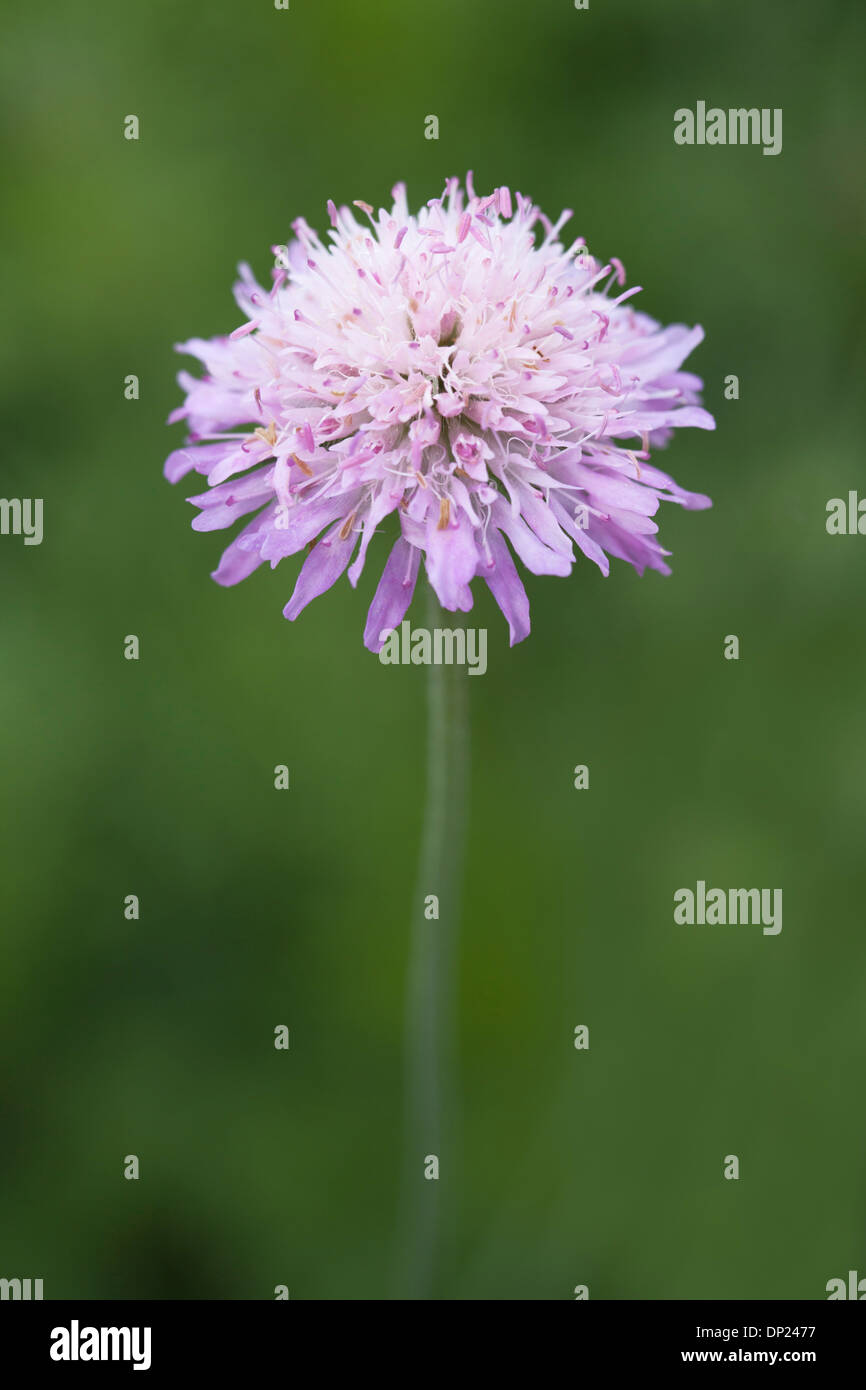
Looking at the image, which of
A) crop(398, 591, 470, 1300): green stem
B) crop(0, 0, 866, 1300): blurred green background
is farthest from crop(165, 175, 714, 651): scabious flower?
crop(0, 0, 866, 1300): blurred green background

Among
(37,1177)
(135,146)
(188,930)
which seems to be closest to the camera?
(37,1177)

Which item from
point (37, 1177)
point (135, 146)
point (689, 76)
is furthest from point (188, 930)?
point (689, 76)

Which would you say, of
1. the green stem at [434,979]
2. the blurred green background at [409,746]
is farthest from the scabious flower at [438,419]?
the blurred green background at [409,746]

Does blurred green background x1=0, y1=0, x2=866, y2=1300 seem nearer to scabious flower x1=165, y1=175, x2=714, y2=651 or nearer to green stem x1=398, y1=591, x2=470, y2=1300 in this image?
green stem x1=398, y1=591, x2=470, y2=1300

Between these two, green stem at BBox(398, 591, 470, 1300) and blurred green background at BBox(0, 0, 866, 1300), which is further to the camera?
blurred green background at BBox(0, 0, 866, 1300)

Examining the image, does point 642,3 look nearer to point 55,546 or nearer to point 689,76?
point 689,76

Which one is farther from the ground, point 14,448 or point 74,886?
point 14,448

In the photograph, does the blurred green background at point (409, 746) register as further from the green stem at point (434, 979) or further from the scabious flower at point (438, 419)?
the scabious flower at point (438, 419)
